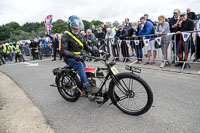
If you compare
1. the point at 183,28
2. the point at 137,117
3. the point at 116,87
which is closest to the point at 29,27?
the point at 183,28

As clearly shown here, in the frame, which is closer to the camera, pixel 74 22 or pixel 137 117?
pixel 137 117

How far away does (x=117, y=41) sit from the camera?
8484 mm

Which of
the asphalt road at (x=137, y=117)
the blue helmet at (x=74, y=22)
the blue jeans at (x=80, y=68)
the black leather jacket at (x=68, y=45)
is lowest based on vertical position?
the asphalt road at (x=137, y=117)

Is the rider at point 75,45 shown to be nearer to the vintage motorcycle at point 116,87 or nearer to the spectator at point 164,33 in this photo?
the vintage motorcycle at point 116,87

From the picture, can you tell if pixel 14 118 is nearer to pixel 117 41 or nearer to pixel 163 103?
pixel 163 103

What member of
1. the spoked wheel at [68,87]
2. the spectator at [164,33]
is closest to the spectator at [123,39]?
the spectator at [164,33]

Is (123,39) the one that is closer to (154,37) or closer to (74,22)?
(154,37)

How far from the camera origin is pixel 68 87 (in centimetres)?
382

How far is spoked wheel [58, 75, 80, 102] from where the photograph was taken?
144 inches

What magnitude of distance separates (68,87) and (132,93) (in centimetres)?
165

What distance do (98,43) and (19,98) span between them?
20.9 ft

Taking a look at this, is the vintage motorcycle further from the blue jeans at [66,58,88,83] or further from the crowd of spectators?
the crowd of spectators

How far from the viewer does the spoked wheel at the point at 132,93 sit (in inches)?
107

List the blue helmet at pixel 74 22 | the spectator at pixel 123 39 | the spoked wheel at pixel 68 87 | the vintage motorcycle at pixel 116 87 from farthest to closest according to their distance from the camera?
the spectator at pixel 123 39 → the spoked wheel at pixel 68 87 → the blue helmet at pixel 74 22 → the vintage motorcycle at pixel 116 87
